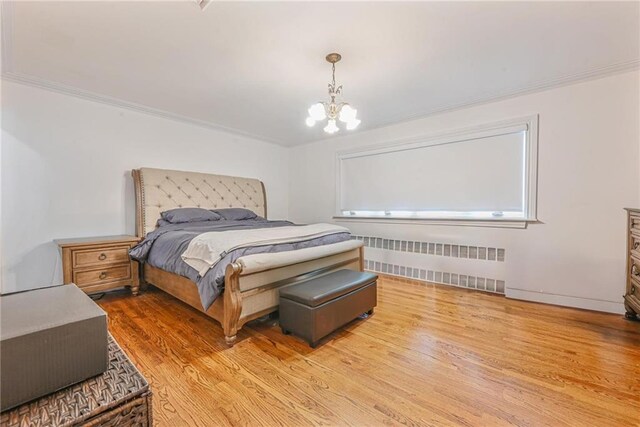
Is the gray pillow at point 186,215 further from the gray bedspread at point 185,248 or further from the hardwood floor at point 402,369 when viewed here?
the hardwood floor at point 402,369

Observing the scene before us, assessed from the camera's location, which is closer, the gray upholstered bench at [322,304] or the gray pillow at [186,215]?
the gray upholstered bench at [322,304]

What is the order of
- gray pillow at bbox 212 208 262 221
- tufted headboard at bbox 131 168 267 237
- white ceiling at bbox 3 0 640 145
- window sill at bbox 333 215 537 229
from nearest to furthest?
white ceiling at bbox 3 0 640 145, window sill at bbox 333 215 537 229, tufted headboard at bbox 131 168 267 237, gray pillow at bbox 212 208 262 221

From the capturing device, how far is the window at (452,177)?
9.80 ft

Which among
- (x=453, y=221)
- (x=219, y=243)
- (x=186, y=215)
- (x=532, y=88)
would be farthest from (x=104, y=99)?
(x=532, y=88)

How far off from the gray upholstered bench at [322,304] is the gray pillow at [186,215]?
190cm

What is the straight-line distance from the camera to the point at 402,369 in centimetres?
171

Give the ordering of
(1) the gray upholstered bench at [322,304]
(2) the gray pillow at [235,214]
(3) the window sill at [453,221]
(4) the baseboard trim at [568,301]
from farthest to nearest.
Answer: (2) the gray pillow at [235,214] → (3) the window sill at [453,221] → (4) the baseboard trim at [568,301] → (1) the gray upholstered bench at [322,304]

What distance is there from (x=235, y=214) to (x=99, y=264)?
1.62 metres

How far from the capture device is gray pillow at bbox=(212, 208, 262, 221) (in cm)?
382

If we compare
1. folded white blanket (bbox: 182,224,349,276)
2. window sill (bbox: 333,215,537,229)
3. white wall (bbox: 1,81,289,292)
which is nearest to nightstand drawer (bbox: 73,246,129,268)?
white wall (bbox: 1,81,289,292)

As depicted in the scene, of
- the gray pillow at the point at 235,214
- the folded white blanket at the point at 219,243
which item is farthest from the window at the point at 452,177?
the folded white blanket at the point at 219,243

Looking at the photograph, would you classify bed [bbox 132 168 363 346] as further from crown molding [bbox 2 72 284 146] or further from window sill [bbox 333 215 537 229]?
window sill [bbox 333 215 537 229]

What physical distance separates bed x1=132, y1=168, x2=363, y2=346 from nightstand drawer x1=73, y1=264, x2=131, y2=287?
0.70 feet

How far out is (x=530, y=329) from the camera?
2.24m
